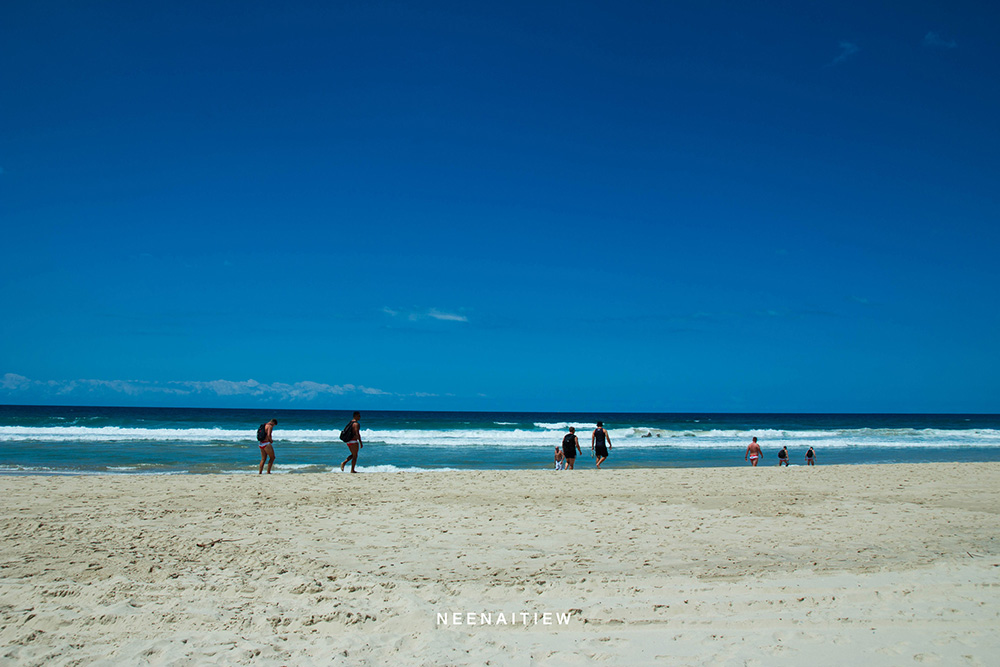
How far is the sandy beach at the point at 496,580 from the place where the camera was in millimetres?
4336

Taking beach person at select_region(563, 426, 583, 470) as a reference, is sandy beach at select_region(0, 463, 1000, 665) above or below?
below

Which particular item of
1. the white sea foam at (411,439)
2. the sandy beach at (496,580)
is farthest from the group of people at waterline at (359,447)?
the white sea foam at (411,439)

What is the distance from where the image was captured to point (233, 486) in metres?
12.4

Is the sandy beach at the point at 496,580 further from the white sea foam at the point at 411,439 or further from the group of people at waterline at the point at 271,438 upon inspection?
the white sea foam at the point at 411,439

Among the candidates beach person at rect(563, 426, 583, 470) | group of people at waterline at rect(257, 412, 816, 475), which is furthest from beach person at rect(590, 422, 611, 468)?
beach person at rect(563, 426, 583, 470)

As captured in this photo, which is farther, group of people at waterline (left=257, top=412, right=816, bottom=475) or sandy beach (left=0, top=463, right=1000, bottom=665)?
group of people at waterline (left=257, top=412, right=816, bottom=475)

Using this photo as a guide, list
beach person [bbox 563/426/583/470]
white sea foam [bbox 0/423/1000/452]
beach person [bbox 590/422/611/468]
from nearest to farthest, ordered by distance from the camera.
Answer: beach person [bbox 563/426/583/470] < beach person [bbox 590/422/611/468] < white sea foam [bbox 0/423/1000/452]

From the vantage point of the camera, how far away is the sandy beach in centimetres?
434

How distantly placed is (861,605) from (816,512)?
188 inches

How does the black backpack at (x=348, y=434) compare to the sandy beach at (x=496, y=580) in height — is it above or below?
above

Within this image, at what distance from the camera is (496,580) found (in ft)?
19.4

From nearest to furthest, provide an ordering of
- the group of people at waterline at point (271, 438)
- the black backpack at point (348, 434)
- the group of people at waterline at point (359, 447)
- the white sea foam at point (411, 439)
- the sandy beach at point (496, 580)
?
the sandy beach at point (496, 580) → the group of people at waterline at point (271, 438) → the group of people at waterline at point (359, 447) → the black backpack at point (348, 434) → the white sea foam at point (411, 439)

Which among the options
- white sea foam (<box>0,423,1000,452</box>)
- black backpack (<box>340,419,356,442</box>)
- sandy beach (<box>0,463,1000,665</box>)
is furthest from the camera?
white sea foam (<box>0,423,1000,452</box>)

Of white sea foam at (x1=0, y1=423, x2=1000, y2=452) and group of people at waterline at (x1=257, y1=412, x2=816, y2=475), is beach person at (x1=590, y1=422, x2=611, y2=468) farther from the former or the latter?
white sea foam at (x1=0, y1=423, x2=1000, y2=452)
